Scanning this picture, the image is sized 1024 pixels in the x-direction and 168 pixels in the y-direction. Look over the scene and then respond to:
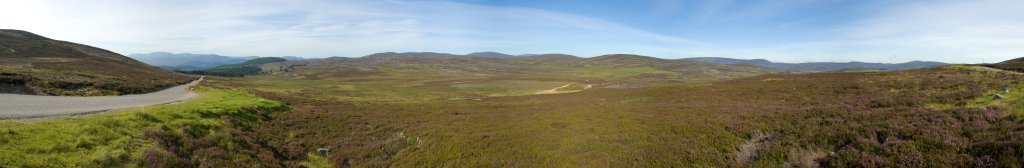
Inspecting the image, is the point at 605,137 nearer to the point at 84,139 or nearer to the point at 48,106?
the point at 84,139

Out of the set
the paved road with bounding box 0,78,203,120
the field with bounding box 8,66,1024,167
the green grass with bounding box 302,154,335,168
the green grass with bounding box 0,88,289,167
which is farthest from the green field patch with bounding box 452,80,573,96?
the green grass with bounding box 0,88,289,167

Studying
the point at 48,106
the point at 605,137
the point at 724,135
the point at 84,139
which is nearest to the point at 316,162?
the point at 84,139

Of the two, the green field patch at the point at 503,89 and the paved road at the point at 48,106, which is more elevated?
the paved road at the point at 48,106

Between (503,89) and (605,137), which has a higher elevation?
(605,137)

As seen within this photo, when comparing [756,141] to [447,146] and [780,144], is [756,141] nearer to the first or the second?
[780,144]

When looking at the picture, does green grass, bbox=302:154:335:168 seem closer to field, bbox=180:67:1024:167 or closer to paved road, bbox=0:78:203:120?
field, bbox=180:67:1024:167

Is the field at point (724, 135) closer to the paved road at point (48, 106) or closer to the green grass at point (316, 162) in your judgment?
the green grass at point (316, 162)

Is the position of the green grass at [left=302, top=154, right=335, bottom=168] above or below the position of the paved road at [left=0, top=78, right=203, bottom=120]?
below

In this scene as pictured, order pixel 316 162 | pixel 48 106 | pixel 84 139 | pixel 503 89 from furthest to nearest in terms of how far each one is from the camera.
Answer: pixel 503 89
pixel 48 106
pixel 316 162
pixel 84 139

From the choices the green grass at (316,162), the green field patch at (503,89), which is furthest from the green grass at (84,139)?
the green field patch at (503,89)

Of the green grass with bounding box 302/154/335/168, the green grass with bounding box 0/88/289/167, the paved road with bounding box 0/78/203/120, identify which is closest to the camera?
the green grass with bounding box 0/88/289/167

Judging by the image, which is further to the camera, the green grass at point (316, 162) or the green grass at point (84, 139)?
the green grass at point (316, 162)
